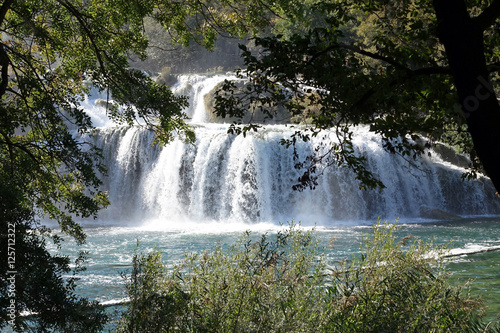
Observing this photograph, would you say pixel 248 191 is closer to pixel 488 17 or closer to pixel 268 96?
pixel 268 96

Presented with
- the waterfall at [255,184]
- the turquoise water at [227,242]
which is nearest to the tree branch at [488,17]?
the turquoise water at [227,242]

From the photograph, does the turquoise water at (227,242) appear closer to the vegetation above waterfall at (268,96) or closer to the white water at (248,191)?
the white water at (248,191)

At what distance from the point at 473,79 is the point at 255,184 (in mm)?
20259

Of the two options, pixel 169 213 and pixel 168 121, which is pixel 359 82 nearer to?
pixel 168 121

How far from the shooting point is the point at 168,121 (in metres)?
7.44

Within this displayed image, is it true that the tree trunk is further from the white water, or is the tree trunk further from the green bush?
the white water

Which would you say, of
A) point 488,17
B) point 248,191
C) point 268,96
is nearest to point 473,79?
point 488,17

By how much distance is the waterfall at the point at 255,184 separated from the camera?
2455cm

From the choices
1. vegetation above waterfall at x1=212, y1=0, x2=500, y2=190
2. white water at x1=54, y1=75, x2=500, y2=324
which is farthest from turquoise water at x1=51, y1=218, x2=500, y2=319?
vegetation above waterfall at x1=212, y1=0, x2=500, y2=190

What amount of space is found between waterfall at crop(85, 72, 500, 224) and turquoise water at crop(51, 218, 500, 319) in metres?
1.40

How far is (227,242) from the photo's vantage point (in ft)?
58.5

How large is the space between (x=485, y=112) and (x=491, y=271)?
312 inches

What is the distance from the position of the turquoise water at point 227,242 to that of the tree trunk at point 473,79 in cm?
338

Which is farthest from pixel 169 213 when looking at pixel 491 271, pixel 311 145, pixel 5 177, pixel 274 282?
pixel 274 282
